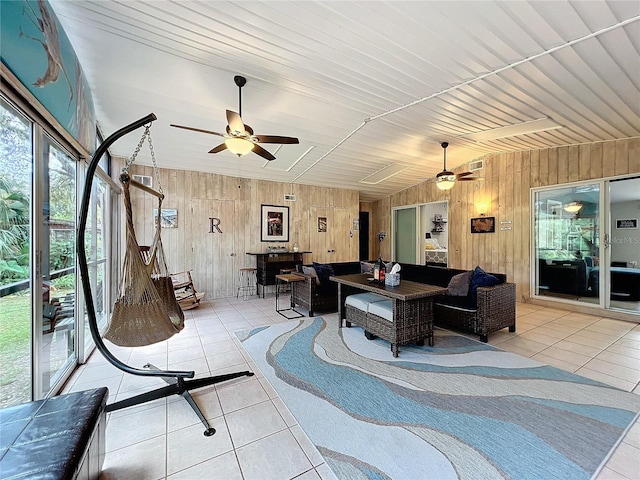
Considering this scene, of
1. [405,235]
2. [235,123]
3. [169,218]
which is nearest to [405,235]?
[405,235]

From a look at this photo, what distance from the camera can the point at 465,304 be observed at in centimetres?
359

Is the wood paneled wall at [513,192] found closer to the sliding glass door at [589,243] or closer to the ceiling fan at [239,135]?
the sliding glass door at [589,243]

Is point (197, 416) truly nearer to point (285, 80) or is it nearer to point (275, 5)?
point (275, 5)

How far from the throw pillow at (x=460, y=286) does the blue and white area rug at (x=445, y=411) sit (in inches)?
27.8

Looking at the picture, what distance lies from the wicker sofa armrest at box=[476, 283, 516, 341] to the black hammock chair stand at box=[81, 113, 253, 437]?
2824mm

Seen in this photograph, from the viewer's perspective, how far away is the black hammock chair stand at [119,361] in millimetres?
1811

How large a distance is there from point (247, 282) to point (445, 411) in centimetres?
521

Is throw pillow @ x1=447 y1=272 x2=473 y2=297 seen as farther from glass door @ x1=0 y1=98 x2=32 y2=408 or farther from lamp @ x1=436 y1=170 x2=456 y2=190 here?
glass door @ x1=0 y1=98 x2=32 y2=408

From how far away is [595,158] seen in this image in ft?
15.4

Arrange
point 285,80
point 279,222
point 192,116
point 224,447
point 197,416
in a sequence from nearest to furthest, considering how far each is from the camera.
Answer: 1. point 224,447
2. point 197,416
3. point 285,80
4. point 192,116
5. point 279,222

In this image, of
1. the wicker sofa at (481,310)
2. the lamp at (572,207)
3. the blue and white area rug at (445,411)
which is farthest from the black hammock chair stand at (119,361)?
the lamp at (572,207)

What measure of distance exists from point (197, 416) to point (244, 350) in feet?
3.80

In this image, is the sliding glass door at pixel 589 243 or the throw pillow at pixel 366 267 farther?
the throw pillow at pixel 366 267

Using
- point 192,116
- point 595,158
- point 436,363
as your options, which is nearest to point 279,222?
point 192,116
